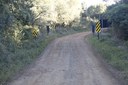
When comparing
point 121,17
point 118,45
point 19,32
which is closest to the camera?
point 19,32

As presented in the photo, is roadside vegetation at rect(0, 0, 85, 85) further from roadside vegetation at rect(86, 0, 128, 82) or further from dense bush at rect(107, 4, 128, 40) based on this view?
dense bush at rect(107, 4, 128, 40)

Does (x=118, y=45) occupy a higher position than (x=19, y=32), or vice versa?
(x=19, y=32)

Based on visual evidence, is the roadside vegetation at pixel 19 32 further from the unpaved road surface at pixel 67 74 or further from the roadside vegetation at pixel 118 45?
the roadside vegetation at pixel 118 45

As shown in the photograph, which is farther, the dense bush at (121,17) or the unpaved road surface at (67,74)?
the dense bush at (121,17)

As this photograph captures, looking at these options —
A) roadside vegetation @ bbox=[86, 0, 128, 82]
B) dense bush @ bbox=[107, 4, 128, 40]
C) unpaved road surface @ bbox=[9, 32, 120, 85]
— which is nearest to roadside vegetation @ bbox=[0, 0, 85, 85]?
unpaved road surface @ bbox=[9, 32, 120, 85]

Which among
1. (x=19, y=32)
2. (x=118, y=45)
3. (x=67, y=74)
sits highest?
(x=19, y=32)

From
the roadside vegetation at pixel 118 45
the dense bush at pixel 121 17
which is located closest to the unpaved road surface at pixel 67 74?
the roadside vegetation at pixel 118 45

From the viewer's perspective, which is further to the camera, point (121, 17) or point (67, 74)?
point (121, 17)

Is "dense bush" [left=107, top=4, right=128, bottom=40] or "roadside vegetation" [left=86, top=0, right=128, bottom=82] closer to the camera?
"roadside vegetation" [left=86, top=0, right=128, bottom=82]

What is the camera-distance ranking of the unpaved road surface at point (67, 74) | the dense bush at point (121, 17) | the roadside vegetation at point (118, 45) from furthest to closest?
the dense bush at point (121, 17), the roadside vegetation at point (118, 45), the unpaved road surface at point (67, 74)

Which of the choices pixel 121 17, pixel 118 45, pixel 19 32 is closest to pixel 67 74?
pixel 19 32

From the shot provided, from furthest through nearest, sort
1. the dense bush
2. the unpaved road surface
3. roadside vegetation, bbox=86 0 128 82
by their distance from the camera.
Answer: the dense bush < roadside vegetation, bbox=86 0 128 82 < the unpaved road surface

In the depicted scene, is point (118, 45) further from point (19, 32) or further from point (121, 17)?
point (19, 32)

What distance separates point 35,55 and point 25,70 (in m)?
5.86
